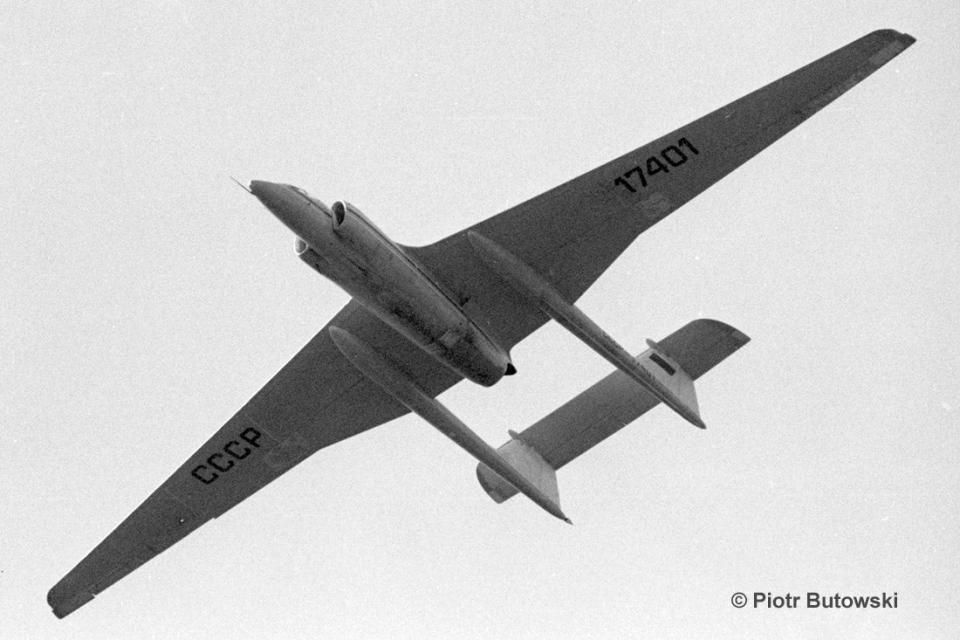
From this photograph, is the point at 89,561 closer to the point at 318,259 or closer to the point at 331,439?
the point at 331,439

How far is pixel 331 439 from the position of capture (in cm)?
3056

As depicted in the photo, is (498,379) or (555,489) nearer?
(498,379)

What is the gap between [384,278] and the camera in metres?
24.4

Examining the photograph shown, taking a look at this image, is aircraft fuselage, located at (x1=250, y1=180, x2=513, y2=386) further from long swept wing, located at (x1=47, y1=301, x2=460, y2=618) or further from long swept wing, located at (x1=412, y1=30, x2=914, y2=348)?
long swept wing, located at (x1=47, y1=301, x2=460, y2=618)

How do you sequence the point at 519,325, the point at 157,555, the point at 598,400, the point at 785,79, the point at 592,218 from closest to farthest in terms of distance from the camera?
the point at 785,79
the point at 592,218
the point at 519,325
the point at 598,400
the point at 157,555

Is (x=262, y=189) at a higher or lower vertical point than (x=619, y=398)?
higher

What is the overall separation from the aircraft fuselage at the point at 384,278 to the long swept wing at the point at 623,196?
817 millimetres

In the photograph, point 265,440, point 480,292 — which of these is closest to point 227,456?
point 265,440

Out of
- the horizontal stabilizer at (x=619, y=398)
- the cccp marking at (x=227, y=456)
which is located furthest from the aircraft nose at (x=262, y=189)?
the horizontal stabilizer at (x=619, y=398)

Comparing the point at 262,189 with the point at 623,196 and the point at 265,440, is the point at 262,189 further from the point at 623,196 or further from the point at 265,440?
the point at 265,440

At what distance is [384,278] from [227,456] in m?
8.54

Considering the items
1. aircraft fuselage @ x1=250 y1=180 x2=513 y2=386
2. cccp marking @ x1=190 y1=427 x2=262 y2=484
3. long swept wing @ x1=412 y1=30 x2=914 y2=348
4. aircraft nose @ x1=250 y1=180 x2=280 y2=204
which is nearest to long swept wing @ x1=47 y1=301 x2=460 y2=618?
cccp marking @ x1=190 y1=427 x2=262 y2=484

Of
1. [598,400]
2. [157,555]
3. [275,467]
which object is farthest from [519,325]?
[157,555]

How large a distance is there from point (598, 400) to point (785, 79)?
9.10 metres
